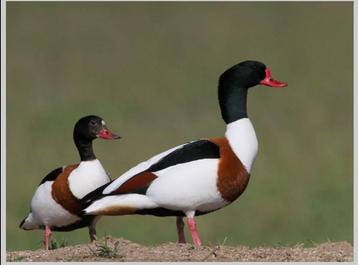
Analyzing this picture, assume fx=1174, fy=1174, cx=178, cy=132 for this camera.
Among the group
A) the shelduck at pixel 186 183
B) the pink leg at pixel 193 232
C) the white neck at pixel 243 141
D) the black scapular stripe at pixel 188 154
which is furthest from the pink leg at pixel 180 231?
the white neck at pixel 243 141

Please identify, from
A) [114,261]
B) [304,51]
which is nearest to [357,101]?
[114,261]

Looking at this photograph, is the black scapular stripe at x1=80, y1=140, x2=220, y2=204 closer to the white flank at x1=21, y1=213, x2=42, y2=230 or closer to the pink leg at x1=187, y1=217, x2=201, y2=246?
the pink leg at x1=187, y1=217, x2=201, y2=246

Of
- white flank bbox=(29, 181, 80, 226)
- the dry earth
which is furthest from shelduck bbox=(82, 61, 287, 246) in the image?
white flank bbox=(29, 181, 80, 226)

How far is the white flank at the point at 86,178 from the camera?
10.3 metres

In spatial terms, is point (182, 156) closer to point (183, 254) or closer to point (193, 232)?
point (193, 232)

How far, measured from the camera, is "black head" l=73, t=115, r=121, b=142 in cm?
1047

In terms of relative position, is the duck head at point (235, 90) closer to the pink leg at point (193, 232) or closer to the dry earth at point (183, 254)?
the pink leg at point (193, 232)

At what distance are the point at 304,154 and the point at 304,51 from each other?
8.06 m

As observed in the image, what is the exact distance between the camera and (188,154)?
9586 millimetres

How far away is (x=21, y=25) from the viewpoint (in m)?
31.8

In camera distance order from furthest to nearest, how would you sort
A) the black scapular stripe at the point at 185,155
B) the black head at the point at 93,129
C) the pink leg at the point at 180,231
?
the black head at the point at 93,129, the pink leg at the point at 180,231, the black scapular stripe at the point at 185,155

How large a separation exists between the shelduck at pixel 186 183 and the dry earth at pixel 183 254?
0.32 m

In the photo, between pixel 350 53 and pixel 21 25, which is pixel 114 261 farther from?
pixel 21 25

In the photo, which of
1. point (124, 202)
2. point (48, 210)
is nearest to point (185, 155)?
point (124, 202)
